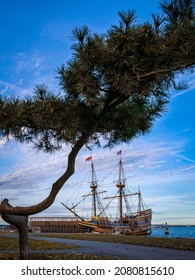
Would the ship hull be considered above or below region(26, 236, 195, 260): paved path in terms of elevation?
below

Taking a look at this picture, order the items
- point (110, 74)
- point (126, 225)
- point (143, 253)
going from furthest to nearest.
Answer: point (126, 225) → point (143, 253) → point (110, 74)

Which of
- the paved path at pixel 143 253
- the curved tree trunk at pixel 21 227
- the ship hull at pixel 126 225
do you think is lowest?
the ship hull at pixel 126 225

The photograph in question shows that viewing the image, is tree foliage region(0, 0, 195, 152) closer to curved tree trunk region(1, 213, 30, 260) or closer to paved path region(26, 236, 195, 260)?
curved tree trunk region(1, 213, 30, 260)

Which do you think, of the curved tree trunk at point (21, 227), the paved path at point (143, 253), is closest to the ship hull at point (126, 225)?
the paved path at point (143, 253)

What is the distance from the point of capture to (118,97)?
10.8 meters

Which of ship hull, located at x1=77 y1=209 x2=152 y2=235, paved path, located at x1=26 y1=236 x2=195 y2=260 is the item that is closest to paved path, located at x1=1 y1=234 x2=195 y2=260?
paved path, located at x1=26 y1=236 x2=195 y2=260

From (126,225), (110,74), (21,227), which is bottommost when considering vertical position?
(126,225)

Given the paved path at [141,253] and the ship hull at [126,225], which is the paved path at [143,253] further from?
the ship hull at [126,225]

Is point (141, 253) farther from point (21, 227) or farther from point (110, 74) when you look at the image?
point (110, 74)

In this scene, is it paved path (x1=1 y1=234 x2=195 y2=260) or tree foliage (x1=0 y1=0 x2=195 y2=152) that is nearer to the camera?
tree foliage (x1=0 y1=0 x2=195 y2=152)

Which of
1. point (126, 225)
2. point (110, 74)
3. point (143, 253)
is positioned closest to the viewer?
point (110, 74)

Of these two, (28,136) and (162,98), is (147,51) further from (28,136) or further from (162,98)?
(28,136)

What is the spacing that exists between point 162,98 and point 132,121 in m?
1.29

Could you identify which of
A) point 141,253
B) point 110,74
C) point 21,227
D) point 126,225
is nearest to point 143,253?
point 141,253
